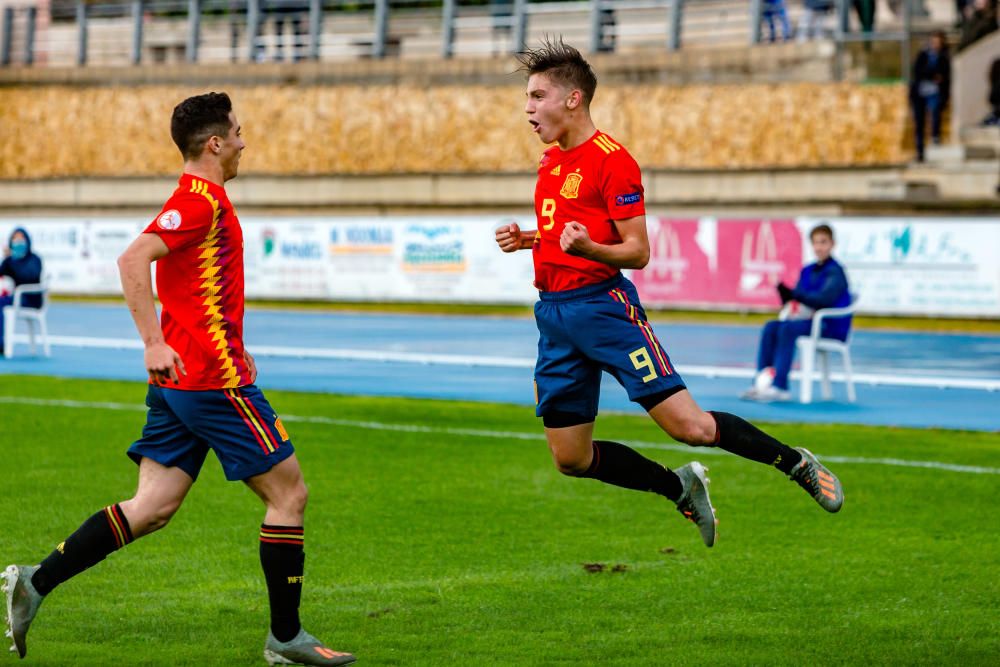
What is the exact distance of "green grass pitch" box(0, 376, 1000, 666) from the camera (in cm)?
654

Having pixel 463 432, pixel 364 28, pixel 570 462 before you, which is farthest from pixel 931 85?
pixel 570 462

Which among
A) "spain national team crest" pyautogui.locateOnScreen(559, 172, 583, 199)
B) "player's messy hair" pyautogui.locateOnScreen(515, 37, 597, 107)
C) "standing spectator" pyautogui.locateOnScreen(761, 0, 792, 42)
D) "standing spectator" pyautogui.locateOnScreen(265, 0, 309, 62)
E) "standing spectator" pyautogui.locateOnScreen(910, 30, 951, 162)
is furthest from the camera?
"standing spectator" pyautogui.locateOnScreen(265, 0, 309, 62)

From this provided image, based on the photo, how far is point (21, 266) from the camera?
69.7 ft

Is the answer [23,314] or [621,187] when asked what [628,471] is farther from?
[23,314]

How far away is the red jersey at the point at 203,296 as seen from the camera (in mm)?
5945

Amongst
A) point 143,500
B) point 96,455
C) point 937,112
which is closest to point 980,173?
point 937,112

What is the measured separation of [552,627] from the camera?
6.83 m

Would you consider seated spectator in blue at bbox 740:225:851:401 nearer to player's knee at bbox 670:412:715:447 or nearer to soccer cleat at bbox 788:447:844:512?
soccer cleat at bbox 788:447:844:512

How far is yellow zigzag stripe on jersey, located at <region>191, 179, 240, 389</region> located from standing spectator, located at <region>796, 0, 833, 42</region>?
2881 centimetres

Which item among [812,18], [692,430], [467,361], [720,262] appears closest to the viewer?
[692,430]

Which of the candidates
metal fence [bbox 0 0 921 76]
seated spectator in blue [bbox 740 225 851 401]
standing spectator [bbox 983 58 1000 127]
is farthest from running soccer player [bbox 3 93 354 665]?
metal fence [bbox 0 0 921 76]

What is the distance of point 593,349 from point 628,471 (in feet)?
2.49

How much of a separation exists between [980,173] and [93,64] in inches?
987

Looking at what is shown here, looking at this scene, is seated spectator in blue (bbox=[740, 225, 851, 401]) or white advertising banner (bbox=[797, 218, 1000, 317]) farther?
white advertising banner (bbox=[797, 218, 1000, 317])
